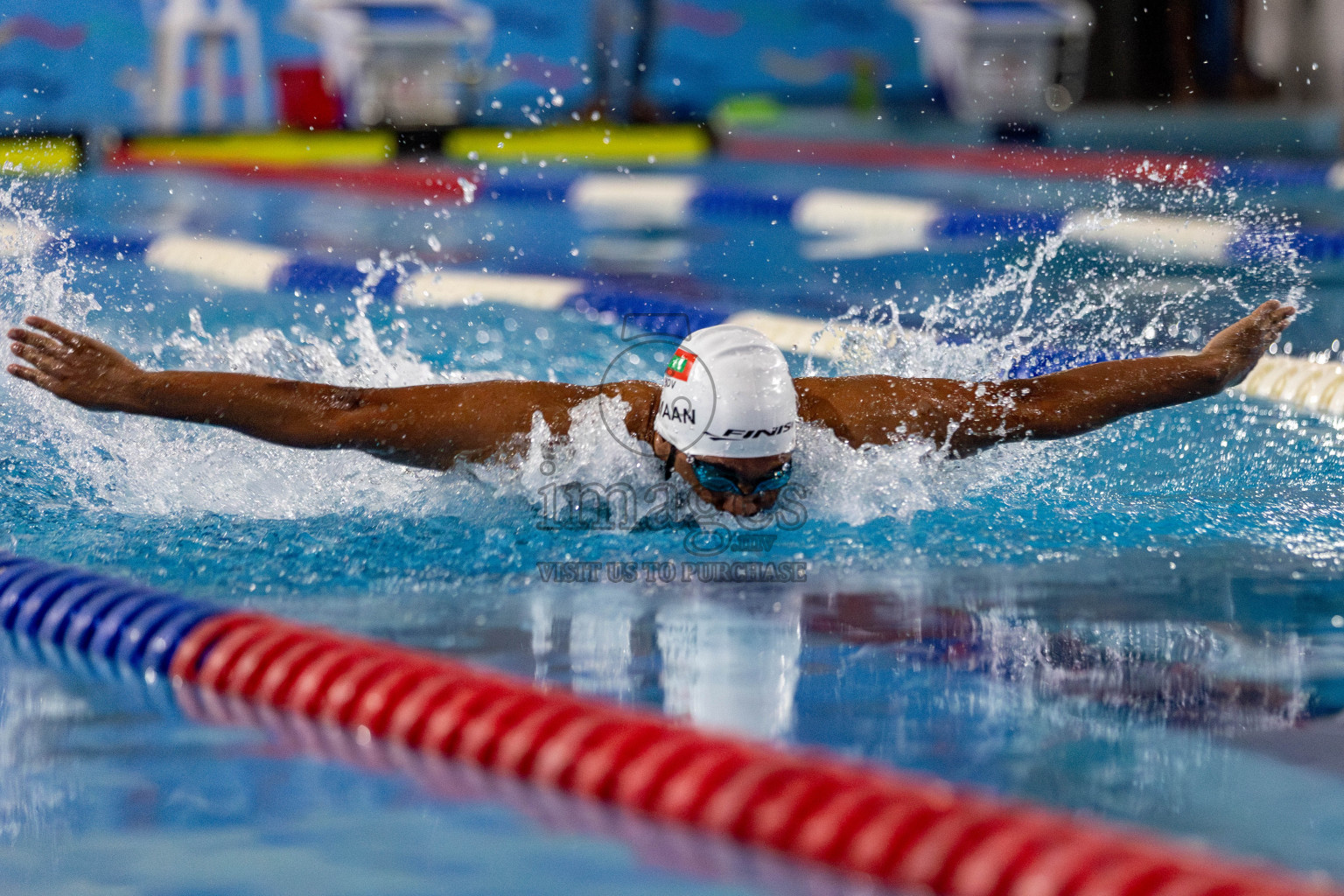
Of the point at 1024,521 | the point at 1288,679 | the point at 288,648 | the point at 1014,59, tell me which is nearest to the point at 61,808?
the point at 288,648

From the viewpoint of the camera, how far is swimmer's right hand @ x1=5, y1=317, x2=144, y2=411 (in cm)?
325

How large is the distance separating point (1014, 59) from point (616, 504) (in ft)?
39.1

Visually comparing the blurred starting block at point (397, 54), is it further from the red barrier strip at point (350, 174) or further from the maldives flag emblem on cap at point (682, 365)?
the maldives flag emblem on cap at point (682, 365)

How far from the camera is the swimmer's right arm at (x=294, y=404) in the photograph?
3.24 metres

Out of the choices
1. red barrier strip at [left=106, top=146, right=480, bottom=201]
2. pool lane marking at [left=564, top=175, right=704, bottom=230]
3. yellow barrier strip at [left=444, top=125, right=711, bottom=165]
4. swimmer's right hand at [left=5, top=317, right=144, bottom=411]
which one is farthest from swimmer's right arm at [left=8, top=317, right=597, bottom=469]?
yellow barrier strip at [left=444, top=125, right=711, bottom=165]

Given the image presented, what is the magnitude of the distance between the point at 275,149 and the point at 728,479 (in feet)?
34.1

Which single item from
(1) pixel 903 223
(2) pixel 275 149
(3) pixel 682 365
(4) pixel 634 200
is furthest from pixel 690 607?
(2) pixel 275 149

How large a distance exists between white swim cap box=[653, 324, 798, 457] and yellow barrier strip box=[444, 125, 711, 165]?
360 inches

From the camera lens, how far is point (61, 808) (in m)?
2.16

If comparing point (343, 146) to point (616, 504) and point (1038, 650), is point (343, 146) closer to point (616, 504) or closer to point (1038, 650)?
point (616, 504)

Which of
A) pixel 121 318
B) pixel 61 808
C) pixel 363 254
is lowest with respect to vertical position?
pixel 61 808

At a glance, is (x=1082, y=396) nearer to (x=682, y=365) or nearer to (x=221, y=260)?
(x=682, y=365)

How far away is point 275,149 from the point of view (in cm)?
1273

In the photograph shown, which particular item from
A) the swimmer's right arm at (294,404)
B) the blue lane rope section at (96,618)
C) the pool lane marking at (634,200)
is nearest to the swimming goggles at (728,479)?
the swimmer's right arm at (294,404)
